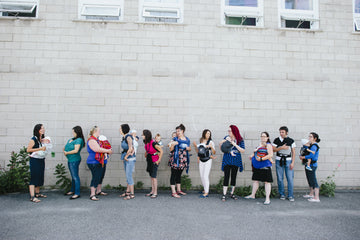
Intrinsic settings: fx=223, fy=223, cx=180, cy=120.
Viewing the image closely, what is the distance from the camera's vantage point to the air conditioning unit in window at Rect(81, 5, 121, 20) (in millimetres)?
6910

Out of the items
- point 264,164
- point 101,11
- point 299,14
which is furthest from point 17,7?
point 299,14

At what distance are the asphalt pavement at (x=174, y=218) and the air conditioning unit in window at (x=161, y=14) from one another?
5.37m

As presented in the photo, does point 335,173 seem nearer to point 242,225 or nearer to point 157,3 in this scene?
point 242,225

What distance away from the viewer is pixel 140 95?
22.1ft

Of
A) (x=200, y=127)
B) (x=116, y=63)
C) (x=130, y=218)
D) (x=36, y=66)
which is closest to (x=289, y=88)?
(x=200, y=127)

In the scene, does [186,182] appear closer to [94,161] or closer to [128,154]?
[128,154]

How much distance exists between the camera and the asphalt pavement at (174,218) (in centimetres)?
373

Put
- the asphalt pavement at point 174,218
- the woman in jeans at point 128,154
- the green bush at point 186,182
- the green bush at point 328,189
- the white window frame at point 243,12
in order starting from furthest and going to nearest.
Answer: the white window frame at point 243,12 < the green bush at point 186,182 < the green bush at point 328,189 < the woman in jeans at point 128,154 < the asphalt pavement at point 174,218

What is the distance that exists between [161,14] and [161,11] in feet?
0.30

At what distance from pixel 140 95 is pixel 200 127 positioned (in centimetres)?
205

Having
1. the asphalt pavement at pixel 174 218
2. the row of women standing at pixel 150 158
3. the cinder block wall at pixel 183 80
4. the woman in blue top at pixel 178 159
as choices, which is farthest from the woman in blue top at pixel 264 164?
the woman in blue top at pixel 178 159

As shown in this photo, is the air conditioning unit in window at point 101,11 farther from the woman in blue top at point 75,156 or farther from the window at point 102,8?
the woman in blue top at point 75,156

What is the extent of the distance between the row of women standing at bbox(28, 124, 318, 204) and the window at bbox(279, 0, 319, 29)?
418cm

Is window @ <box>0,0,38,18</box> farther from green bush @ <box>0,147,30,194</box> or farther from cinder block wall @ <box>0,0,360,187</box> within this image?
green bush @ <box>0,147,30,194</box>
